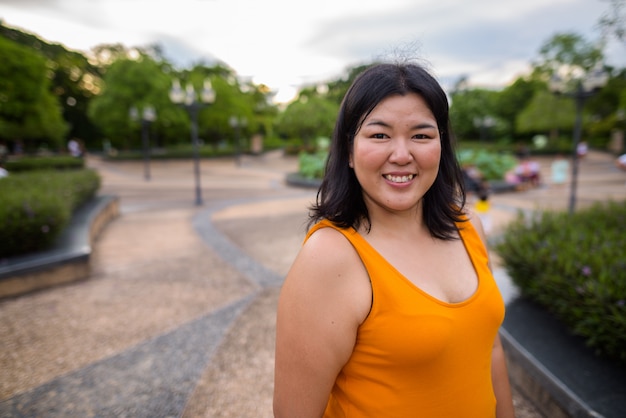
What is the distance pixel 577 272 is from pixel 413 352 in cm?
235

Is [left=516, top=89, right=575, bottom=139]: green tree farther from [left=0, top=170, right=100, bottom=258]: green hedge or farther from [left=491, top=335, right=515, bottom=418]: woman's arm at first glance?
[left=491, top=335, right=515, bottom=418]: woman's arm

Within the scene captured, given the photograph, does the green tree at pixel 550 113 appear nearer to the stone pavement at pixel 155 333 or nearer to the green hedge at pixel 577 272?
the green hedge at pixel 577 272

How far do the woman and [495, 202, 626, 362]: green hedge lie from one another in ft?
5.30

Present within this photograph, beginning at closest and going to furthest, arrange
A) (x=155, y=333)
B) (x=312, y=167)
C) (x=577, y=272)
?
1. (x=577, y=272)
2. (x=155, y=333)
3. (x=312, y=167)

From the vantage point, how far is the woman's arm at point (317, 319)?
1.00 meters

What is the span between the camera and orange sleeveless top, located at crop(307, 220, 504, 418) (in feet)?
3.31

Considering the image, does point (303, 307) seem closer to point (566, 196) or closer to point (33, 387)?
point (33, 387)

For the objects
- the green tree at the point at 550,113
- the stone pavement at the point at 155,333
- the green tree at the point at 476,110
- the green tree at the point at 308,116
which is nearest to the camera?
the stone pavement at the point at 155,333

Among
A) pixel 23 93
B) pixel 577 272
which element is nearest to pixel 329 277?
pixel 577 272

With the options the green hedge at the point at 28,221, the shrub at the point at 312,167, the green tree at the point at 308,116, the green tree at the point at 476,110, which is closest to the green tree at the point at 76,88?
the green tree at the point at 308,116

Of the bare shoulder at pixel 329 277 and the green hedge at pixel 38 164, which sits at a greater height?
the bare shoulder at pixel 329 277

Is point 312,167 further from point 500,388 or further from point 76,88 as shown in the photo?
point 76,88

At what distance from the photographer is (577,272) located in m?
2.65

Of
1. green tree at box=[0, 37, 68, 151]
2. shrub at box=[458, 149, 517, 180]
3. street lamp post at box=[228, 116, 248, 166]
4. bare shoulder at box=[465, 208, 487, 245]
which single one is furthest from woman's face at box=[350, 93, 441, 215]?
street lamp post at box=[228, 116, 248, 166]
